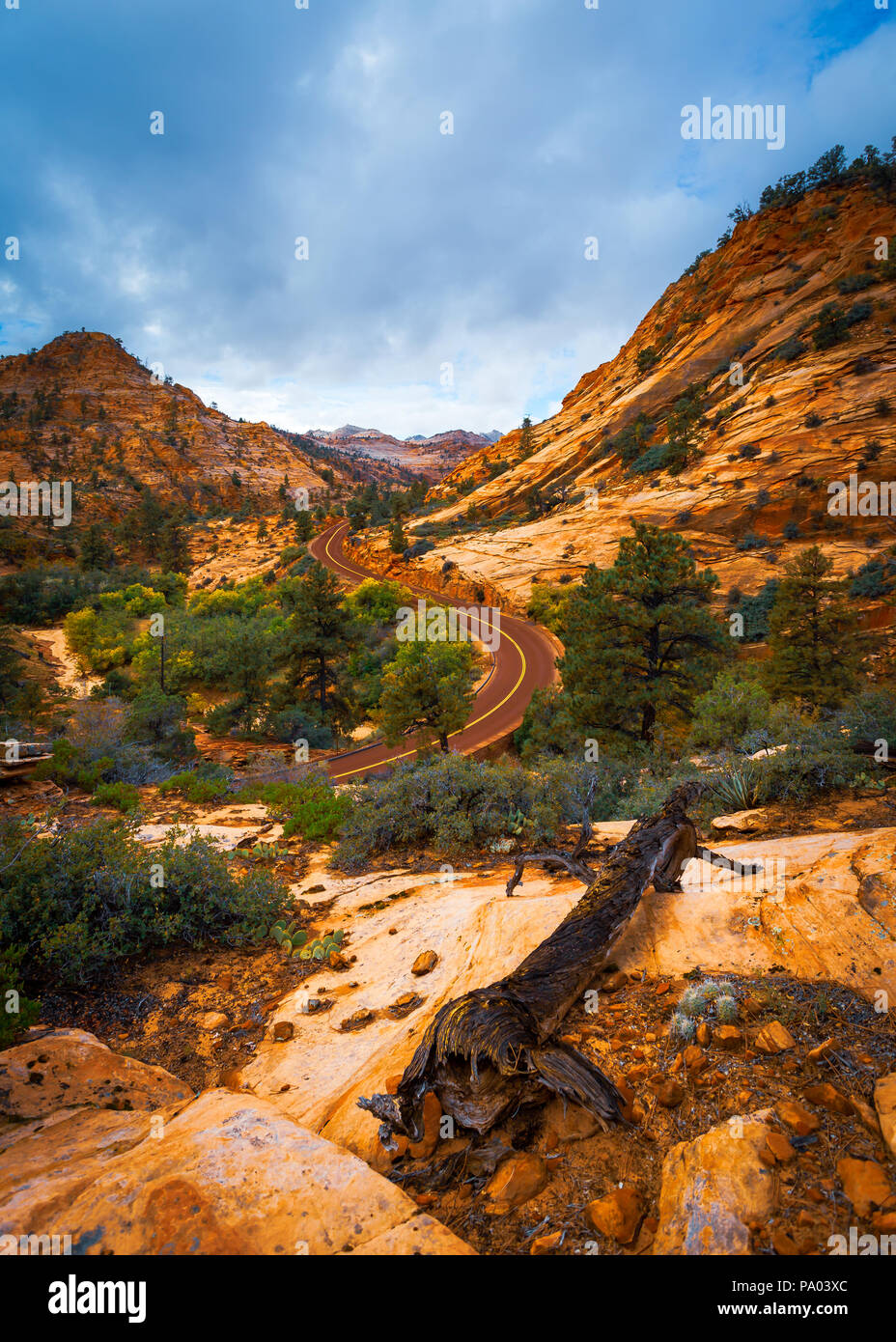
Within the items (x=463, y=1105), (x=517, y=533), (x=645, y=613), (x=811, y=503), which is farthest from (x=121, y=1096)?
(x=517, y=533)

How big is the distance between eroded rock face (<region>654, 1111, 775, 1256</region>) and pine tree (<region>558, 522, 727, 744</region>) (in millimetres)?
12518

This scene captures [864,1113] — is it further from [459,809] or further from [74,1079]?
[459,809]

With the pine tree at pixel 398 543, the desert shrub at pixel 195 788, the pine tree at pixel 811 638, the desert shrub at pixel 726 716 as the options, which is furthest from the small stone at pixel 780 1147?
the pine tree at pixel 398 543

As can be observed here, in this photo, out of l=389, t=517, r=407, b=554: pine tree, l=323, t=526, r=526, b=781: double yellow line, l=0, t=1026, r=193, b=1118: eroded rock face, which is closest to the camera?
l=0, t=1026, r=193, b=1118: eroded rock face

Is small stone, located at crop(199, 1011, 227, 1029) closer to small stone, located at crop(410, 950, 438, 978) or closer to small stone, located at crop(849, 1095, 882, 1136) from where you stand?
small stone, located at crop(410, 950, 438, 978)

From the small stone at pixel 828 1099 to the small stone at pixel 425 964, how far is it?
290 centimetres

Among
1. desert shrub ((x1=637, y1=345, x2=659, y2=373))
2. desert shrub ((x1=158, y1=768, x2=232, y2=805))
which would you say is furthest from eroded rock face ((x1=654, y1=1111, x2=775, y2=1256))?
desert shrub ((x1=637, y1=345, x2=659, y2=373))

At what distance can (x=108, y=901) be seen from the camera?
4871mm

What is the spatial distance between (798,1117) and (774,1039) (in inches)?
19.0

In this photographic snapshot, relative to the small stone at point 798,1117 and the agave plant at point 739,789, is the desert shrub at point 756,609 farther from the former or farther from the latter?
the small stone at point 798,1117

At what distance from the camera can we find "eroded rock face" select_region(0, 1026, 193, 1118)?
9.35ft

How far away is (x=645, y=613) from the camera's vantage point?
14016 millimetres

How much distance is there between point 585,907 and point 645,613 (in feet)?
38.3
